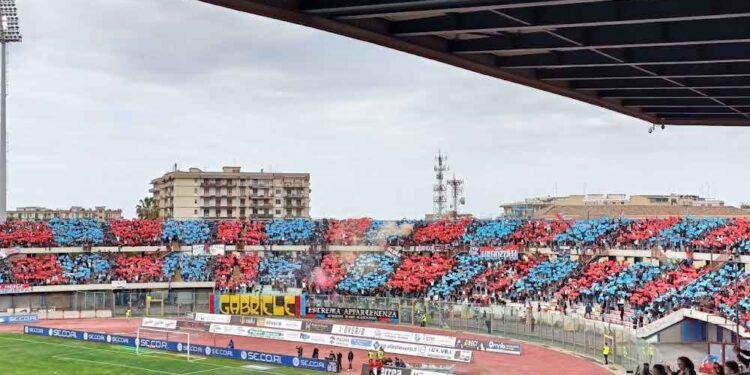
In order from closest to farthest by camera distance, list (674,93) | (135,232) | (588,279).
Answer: (674,93) → (588,279) → (135,232)

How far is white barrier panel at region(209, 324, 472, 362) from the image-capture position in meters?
47.9

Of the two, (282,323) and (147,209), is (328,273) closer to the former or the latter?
(282,323)

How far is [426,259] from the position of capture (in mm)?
77062

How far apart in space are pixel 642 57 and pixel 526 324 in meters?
42.6

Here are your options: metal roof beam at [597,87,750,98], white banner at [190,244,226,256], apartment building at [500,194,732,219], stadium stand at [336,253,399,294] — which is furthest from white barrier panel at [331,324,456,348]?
apartment building at [500,194,732,219]

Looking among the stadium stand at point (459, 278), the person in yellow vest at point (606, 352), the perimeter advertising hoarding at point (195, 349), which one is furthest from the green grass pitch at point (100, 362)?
the stadium stand at point (459, 278)

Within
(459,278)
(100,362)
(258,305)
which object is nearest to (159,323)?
(258,305)

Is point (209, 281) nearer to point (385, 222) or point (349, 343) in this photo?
point (385, 222)

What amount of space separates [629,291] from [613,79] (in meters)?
41.4

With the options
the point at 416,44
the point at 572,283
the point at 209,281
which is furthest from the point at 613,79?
the point at 209,281

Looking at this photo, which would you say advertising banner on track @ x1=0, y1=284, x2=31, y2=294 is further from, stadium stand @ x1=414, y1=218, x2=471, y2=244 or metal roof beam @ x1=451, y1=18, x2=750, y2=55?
metal roof beam @ x1=451, y1=18, x2=750, y2=55

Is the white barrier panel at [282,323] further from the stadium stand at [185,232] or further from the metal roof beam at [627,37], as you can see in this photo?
the metal roof beam at [627,37]

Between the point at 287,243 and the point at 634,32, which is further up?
the point at 634,32

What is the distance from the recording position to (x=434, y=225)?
8381 centimetres
